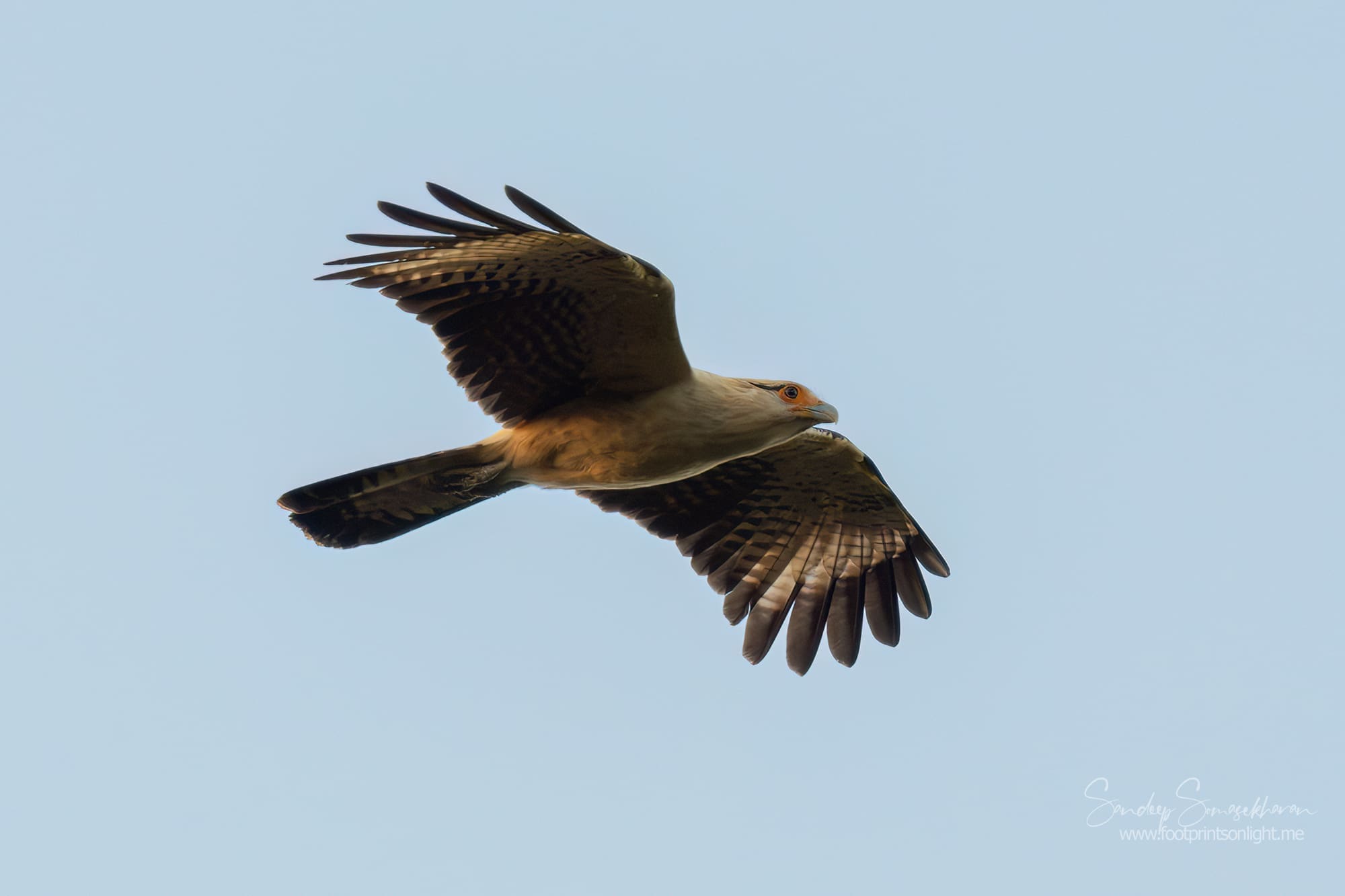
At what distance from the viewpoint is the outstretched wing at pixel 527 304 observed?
27.1ft

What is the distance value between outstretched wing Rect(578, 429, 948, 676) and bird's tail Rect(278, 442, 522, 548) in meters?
1.86

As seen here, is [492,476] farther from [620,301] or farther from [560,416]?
[620,301]

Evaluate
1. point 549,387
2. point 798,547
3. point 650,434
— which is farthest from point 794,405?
point 798,547

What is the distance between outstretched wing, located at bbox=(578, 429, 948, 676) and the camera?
11.1 metres

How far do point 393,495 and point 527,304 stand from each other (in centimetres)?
159

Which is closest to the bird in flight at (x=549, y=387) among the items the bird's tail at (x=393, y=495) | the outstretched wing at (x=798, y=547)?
the bird's tail at (x=393, y=495)

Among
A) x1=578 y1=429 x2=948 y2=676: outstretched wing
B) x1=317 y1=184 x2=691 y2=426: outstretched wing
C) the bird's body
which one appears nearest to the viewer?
x1=317 y1=184 x2=691 y2=426: outstretched wing

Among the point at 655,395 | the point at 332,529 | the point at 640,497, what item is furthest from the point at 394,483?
the point at 640,497

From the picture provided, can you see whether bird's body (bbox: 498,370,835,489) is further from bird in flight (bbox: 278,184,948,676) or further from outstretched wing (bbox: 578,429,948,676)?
outstretched wing (bbox: 578,429,948,676)

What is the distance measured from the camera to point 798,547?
448 inches

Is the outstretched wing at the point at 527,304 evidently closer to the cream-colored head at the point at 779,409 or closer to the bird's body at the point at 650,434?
the bird's body at the point at 650,434

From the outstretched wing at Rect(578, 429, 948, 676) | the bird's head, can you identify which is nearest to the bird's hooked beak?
the bird's head

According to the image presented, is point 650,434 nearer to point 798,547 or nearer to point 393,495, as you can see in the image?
point 393,495

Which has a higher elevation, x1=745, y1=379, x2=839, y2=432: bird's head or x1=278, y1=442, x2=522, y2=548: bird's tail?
x1=745, y1=379, x2=839, y2=432: bird's head
